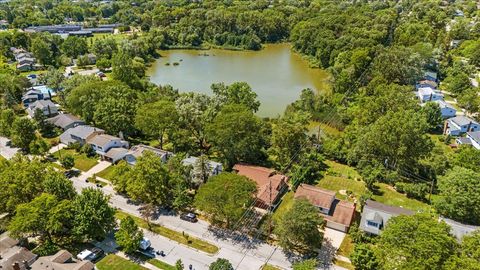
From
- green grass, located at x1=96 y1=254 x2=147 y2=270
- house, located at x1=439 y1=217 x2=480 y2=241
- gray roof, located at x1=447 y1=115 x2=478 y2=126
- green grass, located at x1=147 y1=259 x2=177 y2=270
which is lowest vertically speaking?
green grass, located at x1=96 y1=254 x2=147 y2=270

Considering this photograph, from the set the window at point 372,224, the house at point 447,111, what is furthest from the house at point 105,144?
the house at point 447,111

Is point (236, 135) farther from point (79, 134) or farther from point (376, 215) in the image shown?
point (79, 134)

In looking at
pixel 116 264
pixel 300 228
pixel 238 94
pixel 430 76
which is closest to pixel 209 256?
pixel 116 264

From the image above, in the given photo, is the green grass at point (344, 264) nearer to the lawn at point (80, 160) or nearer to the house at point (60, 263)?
the house at point (60, 263)

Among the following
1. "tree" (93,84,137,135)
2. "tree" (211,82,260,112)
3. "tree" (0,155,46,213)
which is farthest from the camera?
"tree" (211,82,260,112)

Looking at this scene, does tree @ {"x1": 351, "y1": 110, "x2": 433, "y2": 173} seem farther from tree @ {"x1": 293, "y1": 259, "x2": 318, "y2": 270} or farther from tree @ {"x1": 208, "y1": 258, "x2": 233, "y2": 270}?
tree @ {"x1": 208, "y1": 258, "x2": 233, "y2": 270}

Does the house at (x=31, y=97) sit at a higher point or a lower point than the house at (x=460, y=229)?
lower

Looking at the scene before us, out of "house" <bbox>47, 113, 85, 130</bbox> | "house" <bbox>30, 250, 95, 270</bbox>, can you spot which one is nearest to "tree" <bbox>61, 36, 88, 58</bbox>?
"house" <bbox>47, 113, 85, 130</bbox>
